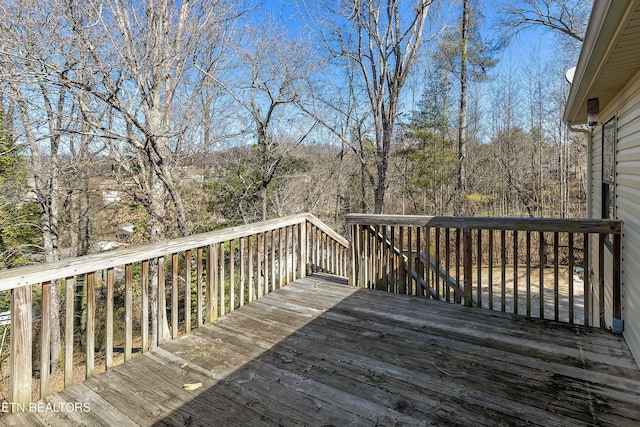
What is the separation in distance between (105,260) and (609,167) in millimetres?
5005

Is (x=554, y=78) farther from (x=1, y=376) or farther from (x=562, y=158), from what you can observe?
(x=1, y=376)

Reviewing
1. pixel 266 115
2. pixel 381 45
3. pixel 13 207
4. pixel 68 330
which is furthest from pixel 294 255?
pixel 13 207

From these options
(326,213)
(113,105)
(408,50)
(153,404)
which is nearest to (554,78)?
(408,50)

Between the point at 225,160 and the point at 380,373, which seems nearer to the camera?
the point at 380,373

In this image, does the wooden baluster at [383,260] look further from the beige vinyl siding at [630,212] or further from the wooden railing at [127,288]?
the beige vinyl siding at [630,212]

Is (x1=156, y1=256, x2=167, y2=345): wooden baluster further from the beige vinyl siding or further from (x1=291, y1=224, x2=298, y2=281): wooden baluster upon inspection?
the beige vinyl siding

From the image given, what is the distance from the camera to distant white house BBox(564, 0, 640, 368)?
5.99 ft

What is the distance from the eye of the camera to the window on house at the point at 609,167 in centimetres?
360

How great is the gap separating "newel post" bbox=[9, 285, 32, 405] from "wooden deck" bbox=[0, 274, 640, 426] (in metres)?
0.11

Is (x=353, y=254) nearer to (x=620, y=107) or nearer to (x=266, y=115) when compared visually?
(x=620, y=107)

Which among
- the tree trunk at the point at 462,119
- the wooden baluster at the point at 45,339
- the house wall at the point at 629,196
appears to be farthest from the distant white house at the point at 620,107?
the tree trunk at the point at 462,119

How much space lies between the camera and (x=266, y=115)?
9062 millimetres

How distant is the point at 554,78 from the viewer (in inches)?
519

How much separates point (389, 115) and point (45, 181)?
9593 millimetres
